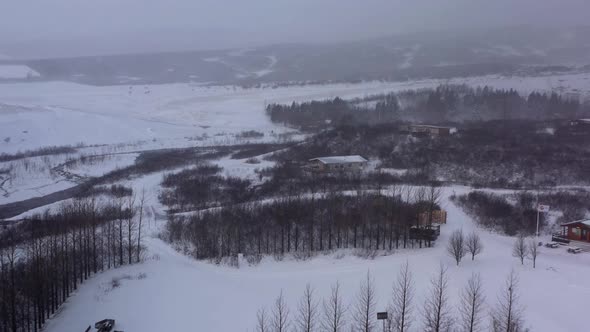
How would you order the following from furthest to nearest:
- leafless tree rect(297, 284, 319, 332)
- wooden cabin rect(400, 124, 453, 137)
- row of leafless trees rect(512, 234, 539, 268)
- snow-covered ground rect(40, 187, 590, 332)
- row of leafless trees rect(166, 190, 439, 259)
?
wooden cabin rect(400, 124, 453, 137)
row of leafless trees rect(166, 190, 439, 259)
row of leafless trees rect(512, 234, 539, 268)
snow-covered ground rect(40, 187, 590, 332)
leafless tree rect(297, 284, 319, 332)

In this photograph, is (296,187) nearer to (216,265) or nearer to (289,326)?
(216,265)

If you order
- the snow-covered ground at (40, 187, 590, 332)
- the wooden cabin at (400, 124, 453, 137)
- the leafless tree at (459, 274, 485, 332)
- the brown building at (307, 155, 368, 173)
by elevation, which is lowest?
the snow-covered ground at (40, 187, 590, 332)

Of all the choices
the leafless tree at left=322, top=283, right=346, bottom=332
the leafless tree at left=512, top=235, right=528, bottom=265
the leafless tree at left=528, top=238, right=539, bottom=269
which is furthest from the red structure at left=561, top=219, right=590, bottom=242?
the leafless tree at left=322, top=283, right=346, bottom=332

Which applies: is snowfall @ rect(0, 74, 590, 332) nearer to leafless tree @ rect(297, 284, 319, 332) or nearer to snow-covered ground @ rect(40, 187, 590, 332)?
snow-covered ground @ rect(40, 187, 590, 332)

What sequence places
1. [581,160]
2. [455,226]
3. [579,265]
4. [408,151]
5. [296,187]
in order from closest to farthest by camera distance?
[579,265]
[455,226]
[296,187]
[581,160]
[408,151]

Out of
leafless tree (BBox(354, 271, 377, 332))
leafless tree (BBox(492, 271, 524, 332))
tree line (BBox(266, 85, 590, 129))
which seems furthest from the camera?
tree line (BBox(266, 85, 590, 129))

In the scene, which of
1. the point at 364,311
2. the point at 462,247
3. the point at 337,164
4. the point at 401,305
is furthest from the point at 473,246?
the point at 337,164

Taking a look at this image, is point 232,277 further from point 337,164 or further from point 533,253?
point 337,164

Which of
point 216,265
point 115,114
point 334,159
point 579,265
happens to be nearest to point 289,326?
point 216,265
